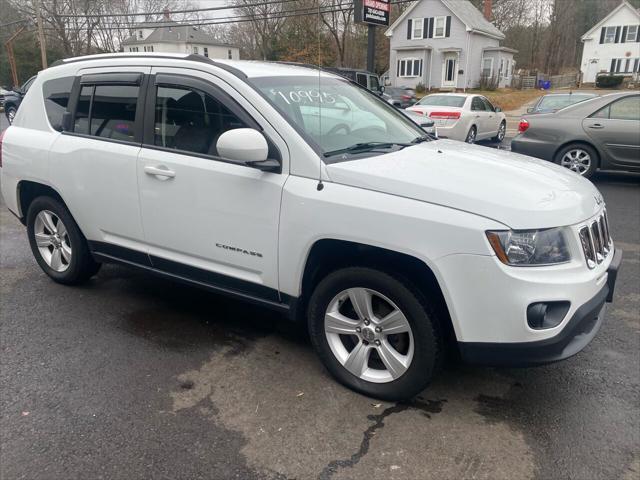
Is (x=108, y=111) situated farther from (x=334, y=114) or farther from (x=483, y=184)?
(x=483, y=184)

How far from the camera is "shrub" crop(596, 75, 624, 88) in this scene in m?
43.0

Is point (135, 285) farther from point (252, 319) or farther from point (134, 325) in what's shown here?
point (252, 319)

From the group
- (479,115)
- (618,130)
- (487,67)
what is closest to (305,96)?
(618,130)

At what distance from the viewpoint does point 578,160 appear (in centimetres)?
938

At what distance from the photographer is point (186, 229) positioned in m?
3.57

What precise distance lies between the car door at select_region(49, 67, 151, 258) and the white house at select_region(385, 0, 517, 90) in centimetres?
4086

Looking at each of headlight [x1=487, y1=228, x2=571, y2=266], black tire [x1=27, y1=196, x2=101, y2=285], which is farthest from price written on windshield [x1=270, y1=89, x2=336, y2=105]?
black tire [x1=27, y1=196, x2=101, y2=285]

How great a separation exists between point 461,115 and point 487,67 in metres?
32.5

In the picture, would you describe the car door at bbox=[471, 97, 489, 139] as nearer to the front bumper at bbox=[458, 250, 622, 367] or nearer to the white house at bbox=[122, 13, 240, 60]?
the front bumper at bbox=[458, 250, 622, 367]

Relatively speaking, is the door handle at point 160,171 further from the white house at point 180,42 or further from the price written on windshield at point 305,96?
the white house at point 180,42

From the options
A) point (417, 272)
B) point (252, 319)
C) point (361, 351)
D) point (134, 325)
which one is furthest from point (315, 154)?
point (134, 325)

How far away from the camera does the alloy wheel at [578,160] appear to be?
30.6ft

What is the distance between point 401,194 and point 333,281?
63cm

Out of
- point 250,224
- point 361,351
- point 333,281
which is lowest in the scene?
point 361,351
